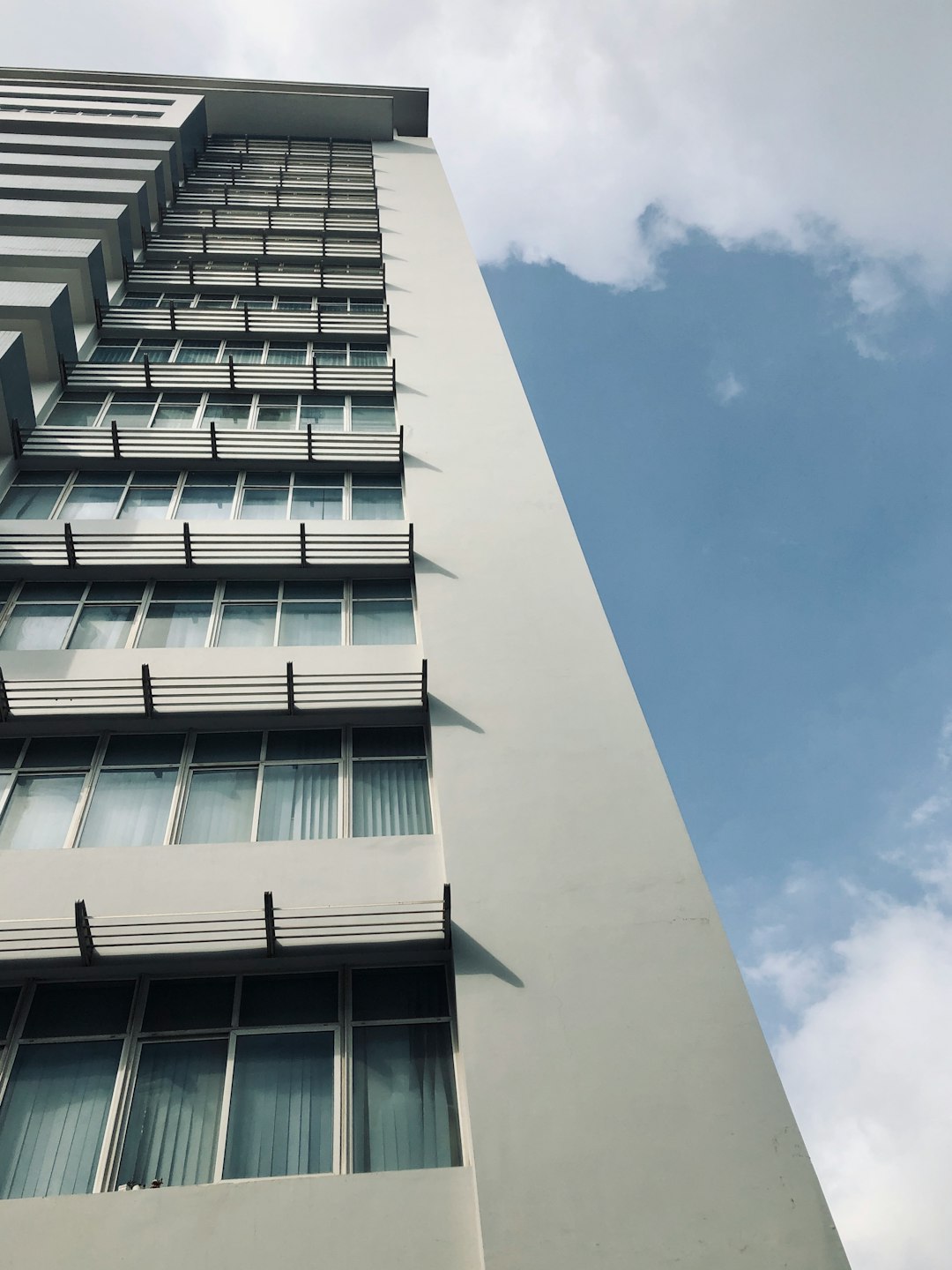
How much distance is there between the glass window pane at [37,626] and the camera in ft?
53.8

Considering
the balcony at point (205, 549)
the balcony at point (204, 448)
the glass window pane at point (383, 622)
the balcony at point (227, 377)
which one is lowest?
the glass window pane at point (383, 622)

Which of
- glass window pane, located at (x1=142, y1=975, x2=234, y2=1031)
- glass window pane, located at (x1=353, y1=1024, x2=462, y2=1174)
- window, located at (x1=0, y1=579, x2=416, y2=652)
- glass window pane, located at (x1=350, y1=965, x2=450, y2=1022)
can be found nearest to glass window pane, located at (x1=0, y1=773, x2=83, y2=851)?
glass window pane, located at (x1=142, y1=975, x2=234, y2=1031)

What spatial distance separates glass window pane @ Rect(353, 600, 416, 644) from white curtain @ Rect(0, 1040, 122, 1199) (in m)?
8.43

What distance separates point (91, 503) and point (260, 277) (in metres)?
14.8

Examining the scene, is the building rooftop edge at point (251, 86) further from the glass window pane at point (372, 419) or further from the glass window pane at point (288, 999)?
the glass window pane at point (288, 999)

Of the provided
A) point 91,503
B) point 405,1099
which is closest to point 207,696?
point 405,1099

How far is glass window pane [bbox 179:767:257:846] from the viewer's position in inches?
529

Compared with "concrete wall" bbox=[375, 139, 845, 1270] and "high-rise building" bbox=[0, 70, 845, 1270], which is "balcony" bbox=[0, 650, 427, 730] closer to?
"high-rise building" bbox=[0, 70, 845, 1270]

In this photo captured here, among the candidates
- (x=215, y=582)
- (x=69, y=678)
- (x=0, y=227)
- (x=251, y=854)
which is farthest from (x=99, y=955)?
(x=0, y=227)

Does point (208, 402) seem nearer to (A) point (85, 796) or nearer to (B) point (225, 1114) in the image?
(A) point (85, 796)

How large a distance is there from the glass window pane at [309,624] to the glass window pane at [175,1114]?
783cm

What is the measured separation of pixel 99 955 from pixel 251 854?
7.40 feet

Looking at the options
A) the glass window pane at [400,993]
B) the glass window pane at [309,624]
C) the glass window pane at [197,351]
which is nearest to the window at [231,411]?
the glass window pane at [197,351]

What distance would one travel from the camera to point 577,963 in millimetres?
11141
